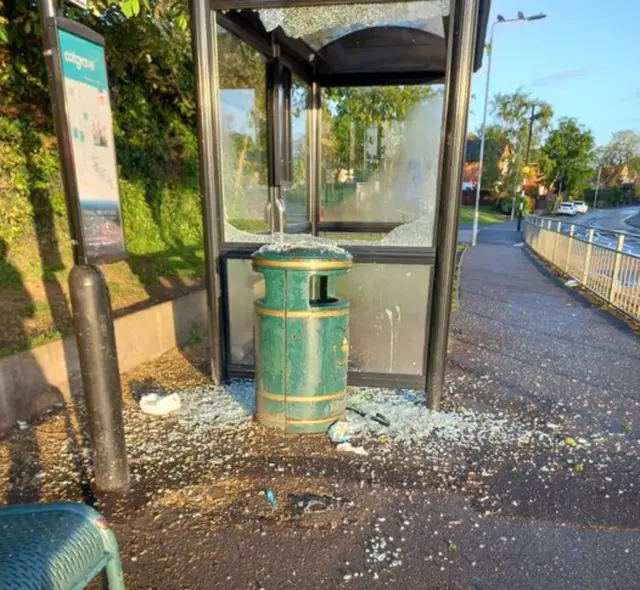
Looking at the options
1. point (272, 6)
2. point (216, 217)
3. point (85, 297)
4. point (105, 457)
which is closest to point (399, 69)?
point (272, 6)

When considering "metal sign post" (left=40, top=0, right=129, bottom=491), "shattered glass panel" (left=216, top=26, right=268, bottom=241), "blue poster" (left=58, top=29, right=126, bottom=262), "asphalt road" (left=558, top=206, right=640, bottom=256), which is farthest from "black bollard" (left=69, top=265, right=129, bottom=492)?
"asphalt road" (left=558, top=206, right=640, bottom=256)

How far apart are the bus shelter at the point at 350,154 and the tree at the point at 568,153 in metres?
54.4

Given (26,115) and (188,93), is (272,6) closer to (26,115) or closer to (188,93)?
(26,115)

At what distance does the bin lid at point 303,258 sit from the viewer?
9.62ft

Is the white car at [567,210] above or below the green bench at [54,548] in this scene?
below

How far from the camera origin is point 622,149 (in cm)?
8644

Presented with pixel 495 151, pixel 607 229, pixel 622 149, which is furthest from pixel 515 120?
pixel 622 149

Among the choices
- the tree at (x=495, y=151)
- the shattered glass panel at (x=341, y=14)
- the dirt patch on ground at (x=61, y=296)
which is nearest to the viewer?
the shattered glass panel at (x=341, y=14)

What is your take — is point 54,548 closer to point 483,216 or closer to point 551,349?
point 551,349

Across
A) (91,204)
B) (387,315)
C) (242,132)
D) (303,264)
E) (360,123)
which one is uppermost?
(360,123)

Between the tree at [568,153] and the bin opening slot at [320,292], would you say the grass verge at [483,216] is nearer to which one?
the tree at [568,153]

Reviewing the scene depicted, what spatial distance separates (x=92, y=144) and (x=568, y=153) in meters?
63.7

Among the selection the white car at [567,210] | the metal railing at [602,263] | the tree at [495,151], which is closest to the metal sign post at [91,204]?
the metal railing at [602,263]

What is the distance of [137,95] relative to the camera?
748 cm
